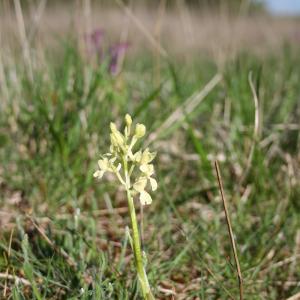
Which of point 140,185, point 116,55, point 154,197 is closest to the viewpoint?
point 140,185

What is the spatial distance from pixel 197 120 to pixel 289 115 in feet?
1.48

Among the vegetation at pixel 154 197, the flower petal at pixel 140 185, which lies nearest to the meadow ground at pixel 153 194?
the vegetation at pixel 154 197

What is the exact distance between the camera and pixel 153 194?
1.52 metres

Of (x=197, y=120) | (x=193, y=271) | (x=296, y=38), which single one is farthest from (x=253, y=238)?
(x=296, y=38)

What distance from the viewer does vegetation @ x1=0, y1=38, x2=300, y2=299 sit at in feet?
3.40

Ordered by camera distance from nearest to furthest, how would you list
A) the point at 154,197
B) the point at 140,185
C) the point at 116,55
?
the point at 140,185, the point at 154,197, the point at 116,55

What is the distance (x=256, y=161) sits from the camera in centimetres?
151

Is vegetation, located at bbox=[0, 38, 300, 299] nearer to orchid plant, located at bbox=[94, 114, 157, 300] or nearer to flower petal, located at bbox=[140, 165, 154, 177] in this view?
orchid plant, located at bbox=[94, 114, 157, 300]

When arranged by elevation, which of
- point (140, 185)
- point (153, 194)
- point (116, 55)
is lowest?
point (153, 194)

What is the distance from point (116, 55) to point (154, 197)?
0.95 meters

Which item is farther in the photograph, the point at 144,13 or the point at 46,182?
the point at 144,13

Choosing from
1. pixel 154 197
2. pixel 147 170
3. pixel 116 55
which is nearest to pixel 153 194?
pixel 154 197

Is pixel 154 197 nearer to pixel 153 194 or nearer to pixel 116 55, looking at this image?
pixel 153 194

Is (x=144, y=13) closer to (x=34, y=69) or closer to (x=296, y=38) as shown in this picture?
(x=296, y=38)
